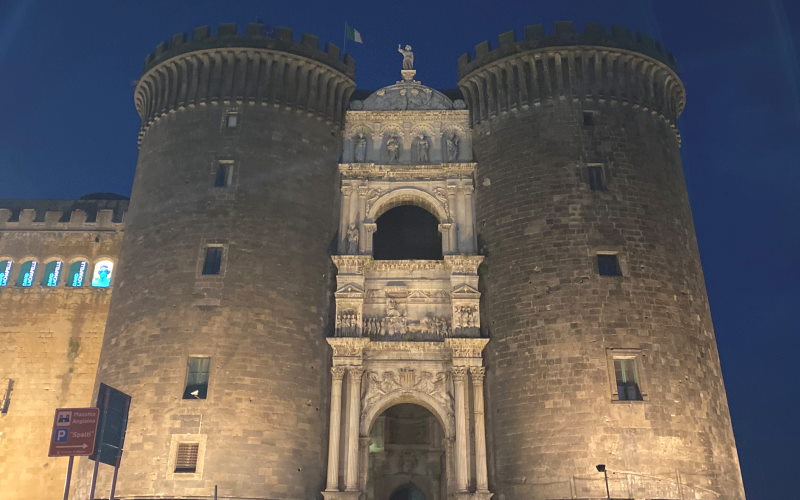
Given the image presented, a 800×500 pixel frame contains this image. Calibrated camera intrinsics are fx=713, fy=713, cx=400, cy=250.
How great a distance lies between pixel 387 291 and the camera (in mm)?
25234

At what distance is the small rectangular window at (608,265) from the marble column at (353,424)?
28.3 feet

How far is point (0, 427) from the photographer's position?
89.5ft

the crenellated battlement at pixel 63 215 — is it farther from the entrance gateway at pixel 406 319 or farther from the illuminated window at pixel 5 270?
the entrance gateway at pixel 406 319

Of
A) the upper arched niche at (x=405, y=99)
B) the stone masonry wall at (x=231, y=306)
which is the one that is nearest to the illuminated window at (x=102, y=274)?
the stone masonry wall at (x=231, y=306)

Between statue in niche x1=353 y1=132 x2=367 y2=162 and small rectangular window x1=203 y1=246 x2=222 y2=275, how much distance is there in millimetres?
6494

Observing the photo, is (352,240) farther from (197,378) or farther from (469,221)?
(197,378)

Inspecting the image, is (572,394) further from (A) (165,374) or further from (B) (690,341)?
(A) (165,374)

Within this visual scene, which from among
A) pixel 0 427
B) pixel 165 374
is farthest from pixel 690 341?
pixel 0 427

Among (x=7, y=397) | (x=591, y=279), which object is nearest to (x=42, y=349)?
(x=7, y=397)

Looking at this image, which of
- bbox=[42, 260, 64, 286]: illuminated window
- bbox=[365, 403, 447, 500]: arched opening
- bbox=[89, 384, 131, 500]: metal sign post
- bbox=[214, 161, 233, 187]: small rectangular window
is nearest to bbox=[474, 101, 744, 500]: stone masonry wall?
bbox=[365, 403, 447, 500]: arched opening

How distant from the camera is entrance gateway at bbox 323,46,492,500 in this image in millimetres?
23078

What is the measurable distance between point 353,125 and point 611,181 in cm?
1010

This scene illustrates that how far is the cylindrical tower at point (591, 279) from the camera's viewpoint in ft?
70.0

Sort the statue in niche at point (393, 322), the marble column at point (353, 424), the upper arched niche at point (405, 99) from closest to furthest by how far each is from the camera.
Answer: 1. the marble column at point (353, 424)
2. the statue in niche at point (393, 322)
3. the upper arched niche at point (405, 99)
